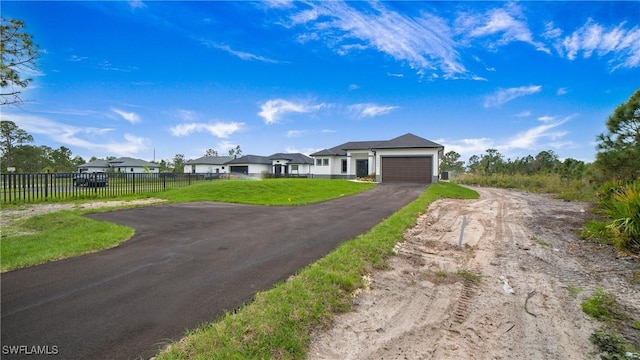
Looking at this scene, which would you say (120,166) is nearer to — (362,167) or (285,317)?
(362,167)

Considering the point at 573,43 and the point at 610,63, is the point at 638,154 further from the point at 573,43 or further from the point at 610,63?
the point at 610,63

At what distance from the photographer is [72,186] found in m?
14.8

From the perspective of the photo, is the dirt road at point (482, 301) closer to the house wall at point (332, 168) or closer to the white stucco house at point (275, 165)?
the house wall at point (332, 168)

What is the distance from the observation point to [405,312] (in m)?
3.37

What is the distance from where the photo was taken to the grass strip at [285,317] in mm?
2418

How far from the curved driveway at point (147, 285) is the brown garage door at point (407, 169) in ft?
66.3

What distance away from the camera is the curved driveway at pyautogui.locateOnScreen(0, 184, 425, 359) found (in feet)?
8.72

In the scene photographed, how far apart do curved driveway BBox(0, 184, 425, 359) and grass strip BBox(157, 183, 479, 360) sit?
30 cm

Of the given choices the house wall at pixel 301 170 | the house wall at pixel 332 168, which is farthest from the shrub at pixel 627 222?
the house wall at pixel 301 170

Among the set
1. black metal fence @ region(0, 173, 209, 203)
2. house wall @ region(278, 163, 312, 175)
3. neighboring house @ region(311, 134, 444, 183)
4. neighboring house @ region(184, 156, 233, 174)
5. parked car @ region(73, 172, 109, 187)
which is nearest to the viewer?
black metal fence @ region(0, 173, 209, 203)

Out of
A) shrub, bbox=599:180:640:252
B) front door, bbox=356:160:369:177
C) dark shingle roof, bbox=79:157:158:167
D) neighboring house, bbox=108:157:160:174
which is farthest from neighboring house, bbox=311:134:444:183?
dark shingle roof, bbox=79:157:158:167

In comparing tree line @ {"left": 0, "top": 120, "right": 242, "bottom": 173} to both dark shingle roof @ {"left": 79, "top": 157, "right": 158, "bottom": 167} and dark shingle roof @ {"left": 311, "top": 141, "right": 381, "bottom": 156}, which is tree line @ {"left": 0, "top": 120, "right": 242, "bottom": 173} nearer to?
dark shingle roof @ {"left": 79, "top": 157, "right": 158, "bottom": 167}

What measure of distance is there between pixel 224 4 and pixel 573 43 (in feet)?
51.0

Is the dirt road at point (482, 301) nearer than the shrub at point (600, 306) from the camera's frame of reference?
Yes
